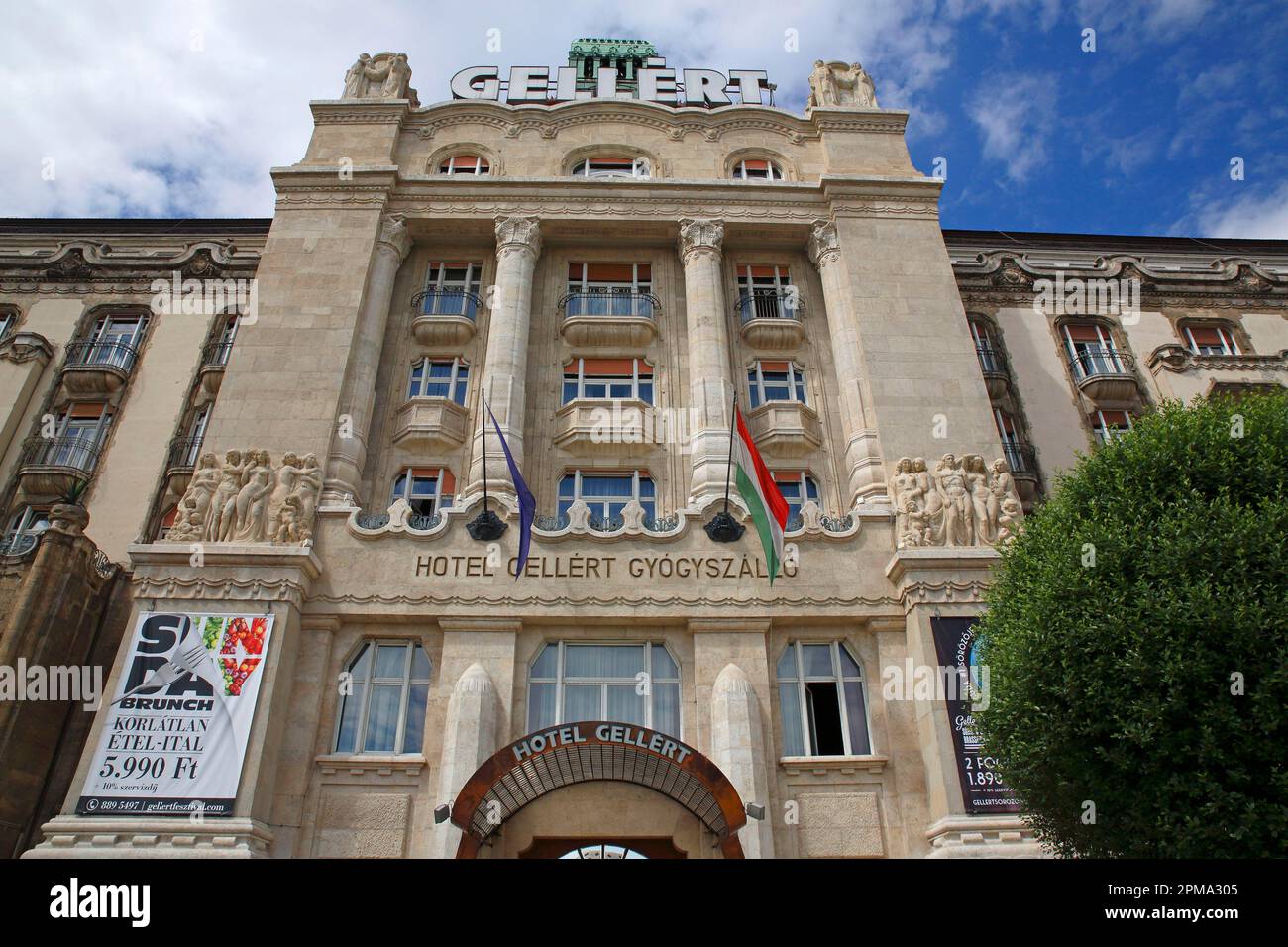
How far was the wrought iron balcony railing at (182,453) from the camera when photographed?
2916 centimetres

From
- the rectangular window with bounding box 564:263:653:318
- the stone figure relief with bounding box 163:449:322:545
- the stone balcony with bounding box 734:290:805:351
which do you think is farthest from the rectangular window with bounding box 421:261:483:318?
the stone balcony with bounding box 734:290:805:351

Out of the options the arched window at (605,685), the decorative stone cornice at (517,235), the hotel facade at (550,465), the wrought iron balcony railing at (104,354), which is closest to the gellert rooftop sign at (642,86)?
the hotel facade at (550,465)

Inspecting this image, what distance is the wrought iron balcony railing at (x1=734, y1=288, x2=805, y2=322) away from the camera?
95.1ft

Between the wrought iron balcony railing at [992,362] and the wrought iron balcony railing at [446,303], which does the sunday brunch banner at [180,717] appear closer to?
the wrought iron balcony railing at [446,303]

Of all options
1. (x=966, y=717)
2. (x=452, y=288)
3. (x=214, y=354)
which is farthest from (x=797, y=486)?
(x=214, y=354)

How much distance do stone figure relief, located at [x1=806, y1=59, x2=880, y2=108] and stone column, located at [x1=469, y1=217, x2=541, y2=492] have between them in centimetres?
1287

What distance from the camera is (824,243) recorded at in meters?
29.4

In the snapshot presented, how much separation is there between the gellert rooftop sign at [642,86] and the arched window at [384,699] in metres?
25.5

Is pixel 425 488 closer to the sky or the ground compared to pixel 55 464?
closer to the ground

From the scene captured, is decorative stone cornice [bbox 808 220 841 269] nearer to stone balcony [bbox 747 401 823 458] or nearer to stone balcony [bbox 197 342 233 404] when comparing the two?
stone balcony [bbox 747 401 823 458]

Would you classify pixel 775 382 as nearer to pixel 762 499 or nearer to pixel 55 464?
pixel 762 499

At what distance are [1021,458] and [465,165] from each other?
23.1m

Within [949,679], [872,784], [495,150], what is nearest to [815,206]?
[495,150]
